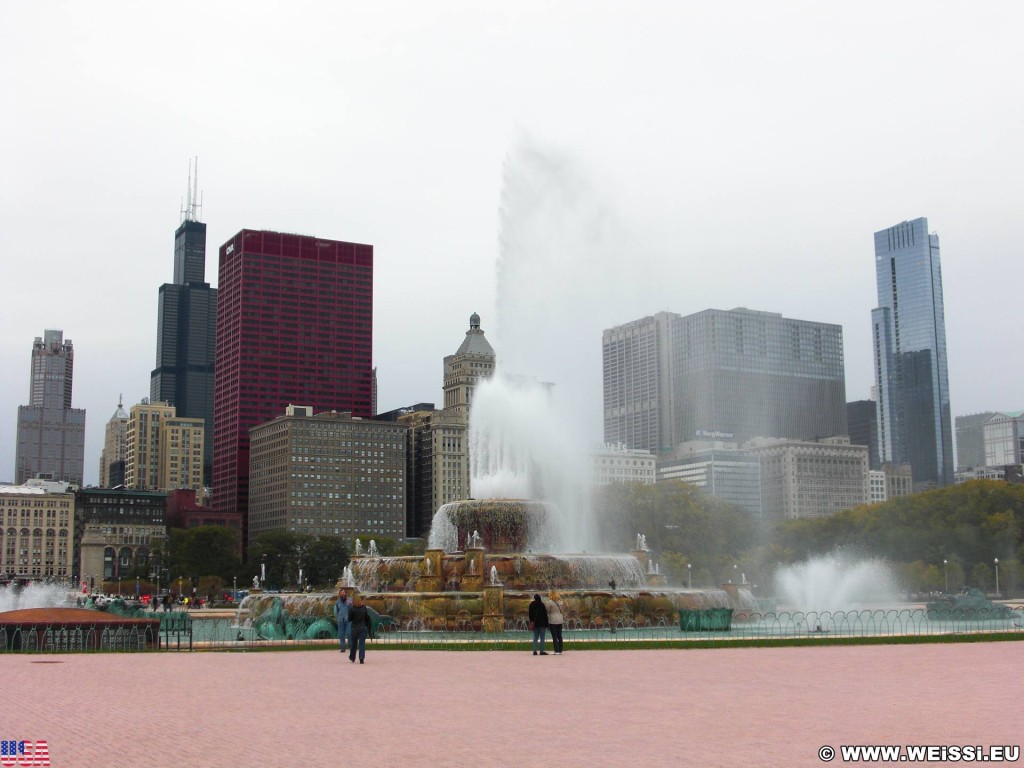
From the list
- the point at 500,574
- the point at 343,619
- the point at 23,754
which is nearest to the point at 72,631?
the point at 343,619

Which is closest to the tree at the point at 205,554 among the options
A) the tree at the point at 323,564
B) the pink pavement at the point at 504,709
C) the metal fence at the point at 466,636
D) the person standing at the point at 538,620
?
the tree at the point at 323,564

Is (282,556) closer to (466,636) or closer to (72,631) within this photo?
(466,636)

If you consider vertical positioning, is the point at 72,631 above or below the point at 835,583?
above

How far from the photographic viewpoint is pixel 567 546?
67.1 meters

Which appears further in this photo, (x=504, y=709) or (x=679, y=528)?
(x=679, y=528)

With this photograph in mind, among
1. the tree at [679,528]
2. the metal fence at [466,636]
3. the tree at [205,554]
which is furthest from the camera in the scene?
the tree at [205,554]

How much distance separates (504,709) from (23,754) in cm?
739

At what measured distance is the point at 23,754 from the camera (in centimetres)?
1392

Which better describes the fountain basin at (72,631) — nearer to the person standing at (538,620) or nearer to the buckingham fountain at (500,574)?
the buckingham fountain at (500,574)

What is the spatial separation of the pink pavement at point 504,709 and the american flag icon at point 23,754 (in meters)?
0.24

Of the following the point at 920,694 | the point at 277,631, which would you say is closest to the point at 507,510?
the point at 277,631

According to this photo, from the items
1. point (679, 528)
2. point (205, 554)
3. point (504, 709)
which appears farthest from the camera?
point (205, 554)

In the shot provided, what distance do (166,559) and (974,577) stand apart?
381 feet

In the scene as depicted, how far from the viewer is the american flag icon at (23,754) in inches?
522
